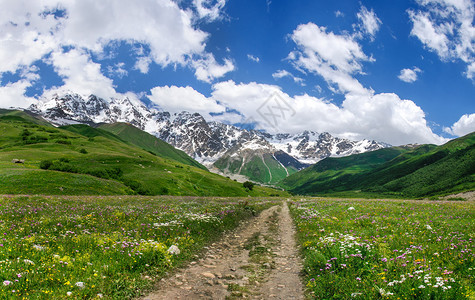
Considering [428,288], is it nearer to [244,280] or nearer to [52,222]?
[244,280]

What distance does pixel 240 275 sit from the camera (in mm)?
10273

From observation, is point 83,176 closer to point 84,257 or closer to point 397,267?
point 84,257

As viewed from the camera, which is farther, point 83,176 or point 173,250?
point 83,176

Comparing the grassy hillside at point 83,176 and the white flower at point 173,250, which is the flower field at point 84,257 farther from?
the grassy hillside at point 83,176

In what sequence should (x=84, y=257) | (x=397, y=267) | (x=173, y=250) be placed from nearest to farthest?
(x=397, y=267)
(x=84, y=257)
(x=173, y=250)

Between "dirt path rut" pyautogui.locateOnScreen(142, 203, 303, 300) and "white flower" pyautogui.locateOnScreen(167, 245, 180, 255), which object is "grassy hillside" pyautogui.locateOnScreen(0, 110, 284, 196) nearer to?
"white flower" pyautogui.locateOnScreen(167, 245, 180, 255)

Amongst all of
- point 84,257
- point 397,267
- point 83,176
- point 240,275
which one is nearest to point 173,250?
point 240,275

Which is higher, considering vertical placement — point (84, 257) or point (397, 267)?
point (397, 267)

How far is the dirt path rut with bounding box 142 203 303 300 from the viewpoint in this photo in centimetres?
836

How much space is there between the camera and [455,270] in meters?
8.33

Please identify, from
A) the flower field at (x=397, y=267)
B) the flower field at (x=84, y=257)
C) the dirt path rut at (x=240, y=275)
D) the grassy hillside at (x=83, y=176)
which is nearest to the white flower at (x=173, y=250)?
the flower field at (x=84, y=257)

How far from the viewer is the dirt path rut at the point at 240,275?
836 centimetres

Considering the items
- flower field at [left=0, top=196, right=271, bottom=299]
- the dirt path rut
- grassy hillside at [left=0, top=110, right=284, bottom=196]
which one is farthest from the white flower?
grassy hillside at [left=0, top=110, right=284, bottom=196]

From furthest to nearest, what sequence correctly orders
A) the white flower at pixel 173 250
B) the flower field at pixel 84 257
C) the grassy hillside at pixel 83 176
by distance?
1. the grassy hillside at pixel 83 176
2. the white flower at pixel 173 250
3. the flower field at pixel 84 257
